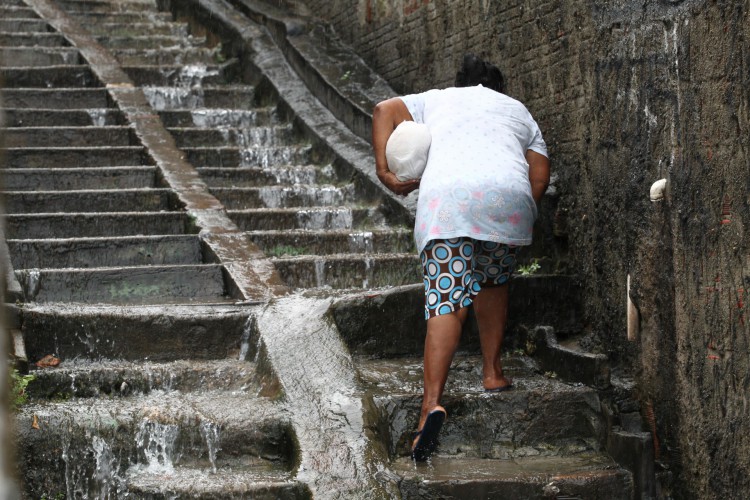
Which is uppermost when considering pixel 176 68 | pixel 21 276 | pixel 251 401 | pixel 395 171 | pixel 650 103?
pixel 176 68

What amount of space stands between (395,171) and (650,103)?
122cm

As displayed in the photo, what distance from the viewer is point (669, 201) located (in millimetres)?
4328

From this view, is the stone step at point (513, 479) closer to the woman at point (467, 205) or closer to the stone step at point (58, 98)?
the woman at point (467, 205)

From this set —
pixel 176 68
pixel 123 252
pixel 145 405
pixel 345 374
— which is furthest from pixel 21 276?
pixel 176 68

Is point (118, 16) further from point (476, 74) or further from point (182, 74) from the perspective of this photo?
point (476, 74)

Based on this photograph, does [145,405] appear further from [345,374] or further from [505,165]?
[505,165]

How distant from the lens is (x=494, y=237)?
167 inches

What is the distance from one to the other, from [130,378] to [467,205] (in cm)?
185

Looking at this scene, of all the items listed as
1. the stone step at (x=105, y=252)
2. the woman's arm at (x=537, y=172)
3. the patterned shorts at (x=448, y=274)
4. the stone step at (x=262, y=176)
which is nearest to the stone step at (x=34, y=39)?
the stone step at (x=262, y=176)

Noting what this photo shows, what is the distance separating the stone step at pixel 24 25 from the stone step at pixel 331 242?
5.92 metres

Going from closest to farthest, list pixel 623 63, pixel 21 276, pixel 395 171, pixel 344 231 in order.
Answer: pixel 395 171, pixel 623 63, pixel 21 276, pixel 344 231

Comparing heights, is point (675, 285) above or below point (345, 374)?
above

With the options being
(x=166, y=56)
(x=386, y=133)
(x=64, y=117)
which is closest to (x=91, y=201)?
(x=64, y=117)

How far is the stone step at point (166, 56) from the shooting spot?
10898 millimetres
